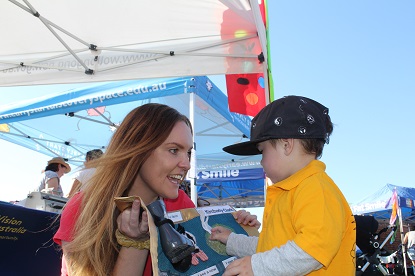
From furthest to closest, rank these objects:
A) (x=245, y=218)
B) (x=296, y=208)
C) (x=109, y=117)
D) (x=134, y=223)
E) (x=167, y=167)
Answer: (x=109, y=117)
(x=245, y=218)
(x=167, y=167)
(x=296, y=208)
(x=134, y=223)

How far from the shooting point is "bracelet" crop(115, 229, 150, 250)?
1.33 metres

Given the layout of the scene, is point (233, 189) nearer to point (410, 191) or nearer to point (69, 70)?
point (410, 191)


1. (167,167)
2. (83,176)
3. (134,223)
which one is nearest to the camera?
(134,223)

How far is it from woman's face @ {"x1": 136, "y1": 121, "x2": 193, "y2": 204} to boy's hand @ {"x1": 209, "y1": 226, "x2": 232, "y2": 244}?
243 millimetres

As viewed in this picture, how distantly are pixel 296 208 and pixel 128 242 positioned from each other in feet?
2.02

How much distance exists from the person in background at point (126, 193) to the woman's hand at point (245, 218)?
364 millimetres

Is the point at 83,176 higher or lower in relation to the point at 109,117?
lower

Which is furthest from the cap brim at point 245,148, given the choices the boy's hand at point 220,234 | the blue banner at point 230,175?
the blue banner at point 230,175

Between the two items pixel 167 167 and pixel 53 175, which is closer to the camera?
pixel 167 167

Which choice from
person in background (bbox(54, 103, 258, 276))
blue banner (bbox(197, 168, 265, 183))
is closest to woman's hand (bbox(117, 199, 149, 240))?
person in background (bbox(54, 103, 258, 276))

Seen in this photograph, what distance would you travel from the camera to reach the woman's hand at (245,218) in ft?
5.82

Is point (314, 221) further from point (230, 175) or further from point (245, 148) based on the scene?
point (230, 175)

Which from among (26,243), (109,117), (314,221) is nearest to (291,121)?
(314,221)

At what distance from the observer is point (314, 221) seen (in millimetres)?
1300
